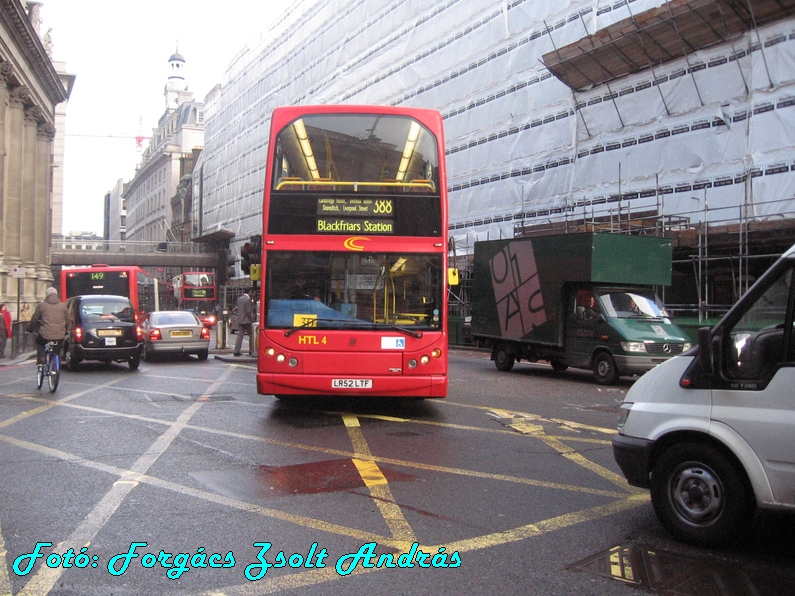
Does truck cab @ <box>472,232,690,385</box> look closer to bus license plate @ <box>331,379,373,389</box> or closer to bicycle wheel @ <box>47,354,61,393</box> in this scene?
bus license plate @ <box>331,379,373,389</box>

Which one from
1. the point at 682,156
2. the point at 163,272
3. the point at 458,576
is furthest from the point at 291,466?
the point at 163,272

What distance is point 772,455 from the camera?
436cm

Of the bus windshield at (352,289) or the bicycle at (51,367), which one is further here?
the bicycle at (51,367)

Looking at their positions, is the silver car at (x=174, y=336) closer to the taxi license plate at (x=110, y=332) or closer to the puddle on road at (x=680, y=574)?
the taxi license plate at (x=110, y=332)

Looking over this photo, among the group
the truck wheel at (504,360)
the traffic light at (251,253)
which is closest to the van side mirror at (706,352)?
the traffic light at (251,253)

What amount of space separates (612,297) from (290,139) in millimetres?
8345

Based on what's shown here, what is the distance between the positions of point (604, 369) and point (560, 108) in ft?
46.5

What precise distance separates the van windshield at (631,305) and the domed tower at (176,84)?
136442 mm

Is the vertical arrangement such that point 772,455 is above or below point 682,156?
below

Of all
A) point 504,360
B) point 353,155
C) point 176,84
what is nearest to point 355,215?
point 353,155

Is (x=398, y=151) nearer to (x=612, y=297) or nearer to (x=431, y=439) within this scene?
(x=431, y=439)

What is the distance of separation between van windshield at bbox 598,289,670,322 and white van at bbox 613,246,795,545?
1047 cm

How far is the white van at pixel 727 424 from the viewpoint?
173 inches

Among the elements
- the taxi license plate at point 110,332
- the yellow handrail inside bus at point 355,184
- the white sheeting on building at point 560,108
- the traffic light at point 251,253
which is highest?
the white sheeting on building at point 560,108
